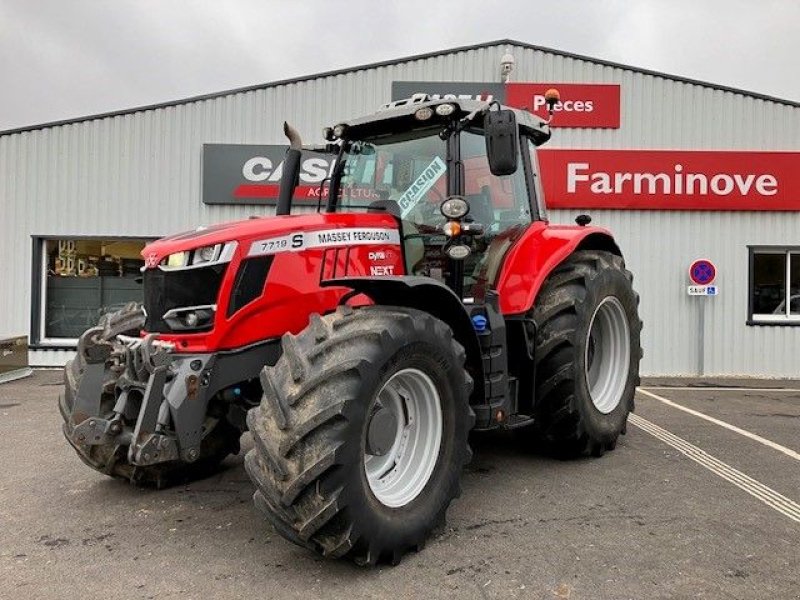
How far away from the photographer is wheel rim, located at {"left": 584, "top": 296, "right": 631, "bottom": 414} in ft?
16.2

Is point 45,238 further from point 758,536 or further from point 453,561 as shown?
point 758,536

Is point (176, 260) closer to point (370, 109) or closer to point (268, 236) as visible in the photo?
point (268, 236)

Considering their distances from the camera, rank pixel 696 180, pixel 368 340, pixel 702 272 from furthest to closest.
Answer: pixel 696 180 → pixel 702 272 → pixel 368 340

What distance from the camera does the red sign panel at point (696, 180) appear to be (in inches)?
404

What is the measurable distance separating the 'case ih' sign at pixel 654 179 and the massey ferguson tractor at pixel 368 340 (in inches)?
231

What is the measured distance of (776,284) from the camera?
10.6 metres

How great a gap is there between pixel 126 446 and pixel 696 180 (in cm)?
985

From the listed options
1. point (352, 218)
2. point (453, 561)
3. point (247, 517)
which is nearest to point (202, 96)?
point (352, 218)

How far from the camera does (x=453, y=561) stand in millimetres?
2883

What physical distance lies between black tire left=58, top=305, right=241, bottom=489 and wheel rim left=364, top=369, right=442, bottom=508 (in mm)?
959

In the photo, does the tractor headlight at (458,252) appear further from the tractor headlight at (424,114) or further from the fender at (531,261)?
the tractor headlight at (424,114)

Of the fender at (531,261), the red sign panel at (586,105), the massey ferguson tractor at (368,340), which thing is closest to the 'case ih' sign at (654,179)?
the red sign panel at (586,105)

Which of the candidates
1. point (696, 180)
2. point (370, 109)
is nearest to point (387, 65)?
point (370, 109)

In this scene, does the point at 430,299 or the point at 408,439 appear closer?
the point at 408,439
